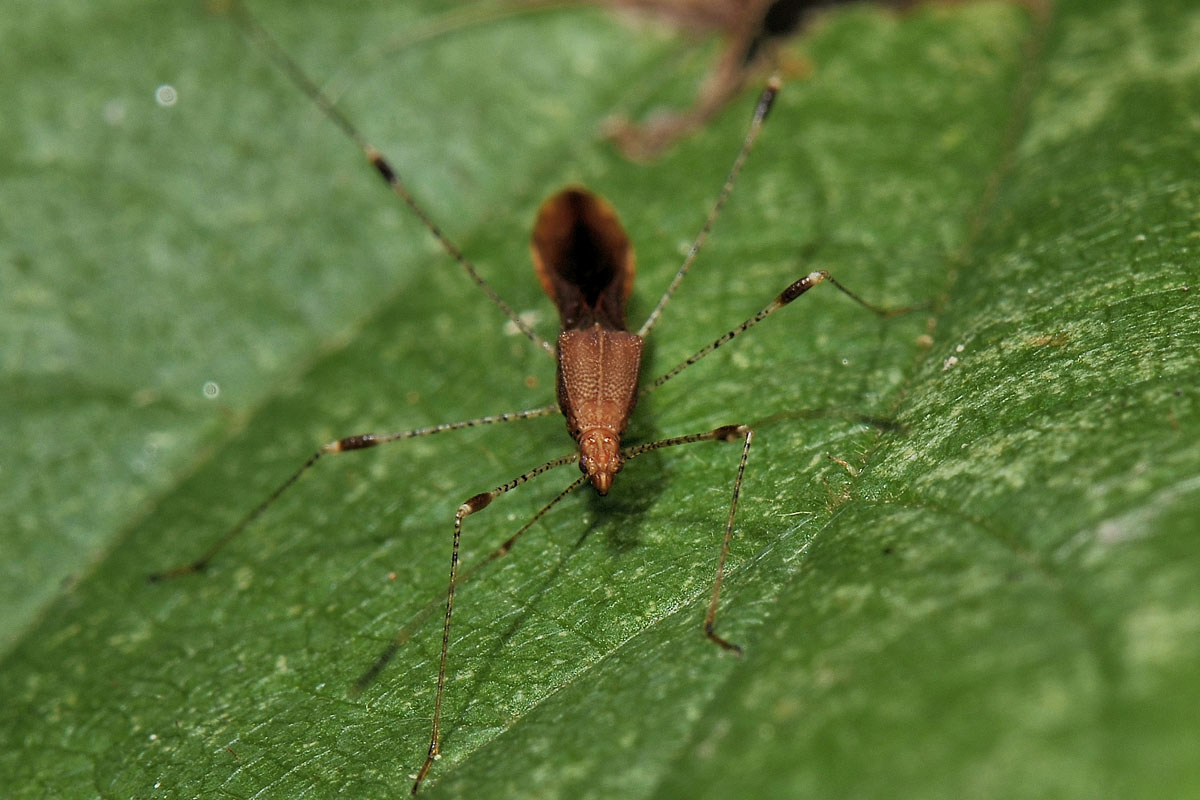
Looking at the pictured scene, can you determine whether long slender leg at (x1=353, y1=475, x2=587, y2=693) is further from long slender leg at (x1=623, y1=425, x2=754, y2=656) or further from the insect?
long slender leg at (x1=623, y1=425, x2=754, y2=656)

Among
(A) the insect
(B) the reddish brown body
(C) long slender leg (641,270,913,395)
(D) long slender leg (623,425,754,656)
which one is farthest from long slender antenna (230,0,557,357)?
(D) long slender leg (623,425,754,656)

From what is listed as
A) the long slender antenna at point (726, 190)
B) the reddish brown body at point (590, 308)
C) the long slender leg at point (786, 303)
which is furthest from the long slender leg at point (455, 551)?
the long slender antenna at point (726, 190)

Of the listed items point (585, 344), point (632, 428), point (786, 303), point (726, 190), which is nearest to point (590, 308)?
point (585, 344)

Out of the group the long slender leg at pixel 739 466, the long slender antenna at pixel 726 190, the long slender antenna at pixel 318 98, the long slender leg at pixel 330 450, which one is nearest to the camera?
the long slender leg at pixel 739 466

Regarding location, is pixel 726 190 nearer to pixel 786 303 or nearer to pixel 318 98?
pixel 786 303

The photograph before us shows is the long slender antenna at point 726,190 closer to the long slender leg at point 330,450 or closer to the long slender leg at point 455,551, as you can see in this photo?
the long slender leg at point 330,450

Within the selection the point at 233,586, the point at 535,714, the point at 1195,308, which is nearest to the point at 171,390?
the point at 233,586
